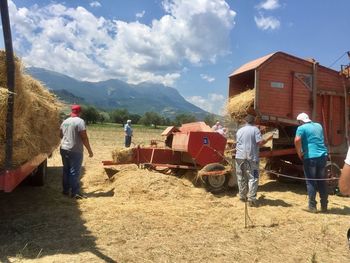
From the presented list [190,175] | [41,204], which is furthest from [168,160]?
[41,204]

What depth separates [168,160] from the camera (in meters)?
9.94

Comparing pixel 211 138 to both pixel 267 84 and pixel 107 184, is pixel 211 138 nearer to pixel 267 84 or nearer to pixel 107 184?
pixel 267 84

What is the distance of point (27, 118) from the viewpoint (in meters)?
5.82

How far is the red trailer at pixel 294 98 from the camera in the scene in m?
9.70

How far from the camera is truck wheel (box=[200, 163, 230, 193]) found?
9094 millimetres

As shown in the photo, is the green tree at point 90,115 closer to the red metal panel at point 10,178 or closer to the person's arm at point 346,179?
the red metal panel at point 10,178

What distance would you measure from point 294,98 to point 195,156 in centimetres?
274

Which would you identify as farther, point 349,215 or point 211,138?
point 211,138

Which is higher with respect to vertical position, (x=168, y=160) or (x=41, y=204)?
(x=168, y=160)

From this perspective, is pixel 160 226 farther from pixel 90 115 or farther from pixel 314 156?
pixel 90 115

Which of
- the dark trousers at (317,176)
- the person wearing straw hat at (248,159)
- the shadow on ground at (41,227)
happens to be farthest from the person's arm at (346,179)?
the person wearing straw hat at (248,159)

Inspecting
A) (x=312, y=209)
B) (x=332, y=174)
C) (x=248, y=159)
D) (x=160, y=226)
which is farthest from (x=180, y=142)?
(x=160, y=226)

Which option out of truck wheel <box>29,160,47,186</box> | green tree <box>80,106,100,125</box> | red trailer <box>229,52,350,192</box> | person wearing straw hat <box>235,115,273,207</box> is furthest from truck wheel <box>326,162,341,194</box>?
green tree <box>80,106,100,125</box>

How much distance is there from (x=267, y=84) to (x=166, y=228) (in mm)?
4884
